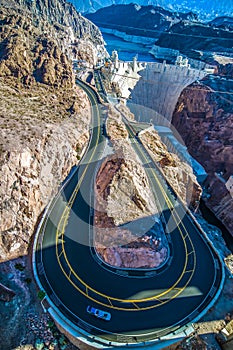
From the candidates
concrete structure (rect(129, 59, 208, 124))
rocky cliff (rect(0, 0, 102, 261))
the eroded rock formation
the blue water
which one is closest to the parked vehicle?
rocky cliff (rect(0, 0, 102, 261))

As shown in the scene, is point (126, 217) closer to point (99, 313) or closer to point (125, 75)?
point (99, 313)

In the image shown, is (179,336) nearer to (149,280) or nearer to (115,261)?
(149,280)

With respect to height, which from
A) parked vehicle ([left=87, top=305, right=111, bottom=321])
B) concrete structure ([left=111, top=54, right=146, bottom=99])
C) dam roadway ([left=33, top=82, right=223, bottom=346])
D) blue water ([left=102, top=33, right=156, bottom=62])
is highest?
blue water ([left=102, top=33, right=156, bottom=62])

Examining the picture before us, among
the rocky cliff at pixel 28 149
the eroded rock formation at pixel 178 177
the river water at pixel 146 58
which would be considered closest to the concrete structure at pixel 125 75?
the rocky cliff at pixel 28 149

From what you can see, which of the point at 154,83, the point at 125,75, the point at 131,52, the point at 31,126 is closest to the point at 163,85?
the point at 154,83

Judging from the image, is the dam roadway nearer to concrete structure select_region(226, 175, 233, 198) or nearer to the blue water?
concrete structure select_region(226, 175, 233, 198)

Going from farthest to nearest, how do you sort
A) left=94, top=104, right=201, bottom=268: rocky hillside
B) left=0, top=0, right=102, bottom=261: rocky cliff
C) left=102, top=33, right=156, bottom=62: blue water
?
left=102, top=33, right=156, bottom=62: blue water
left=0, top=0, right=102, bottom=261: rocky cliff
left=94, top=104, right=201, bottom=268: rocky hillside
